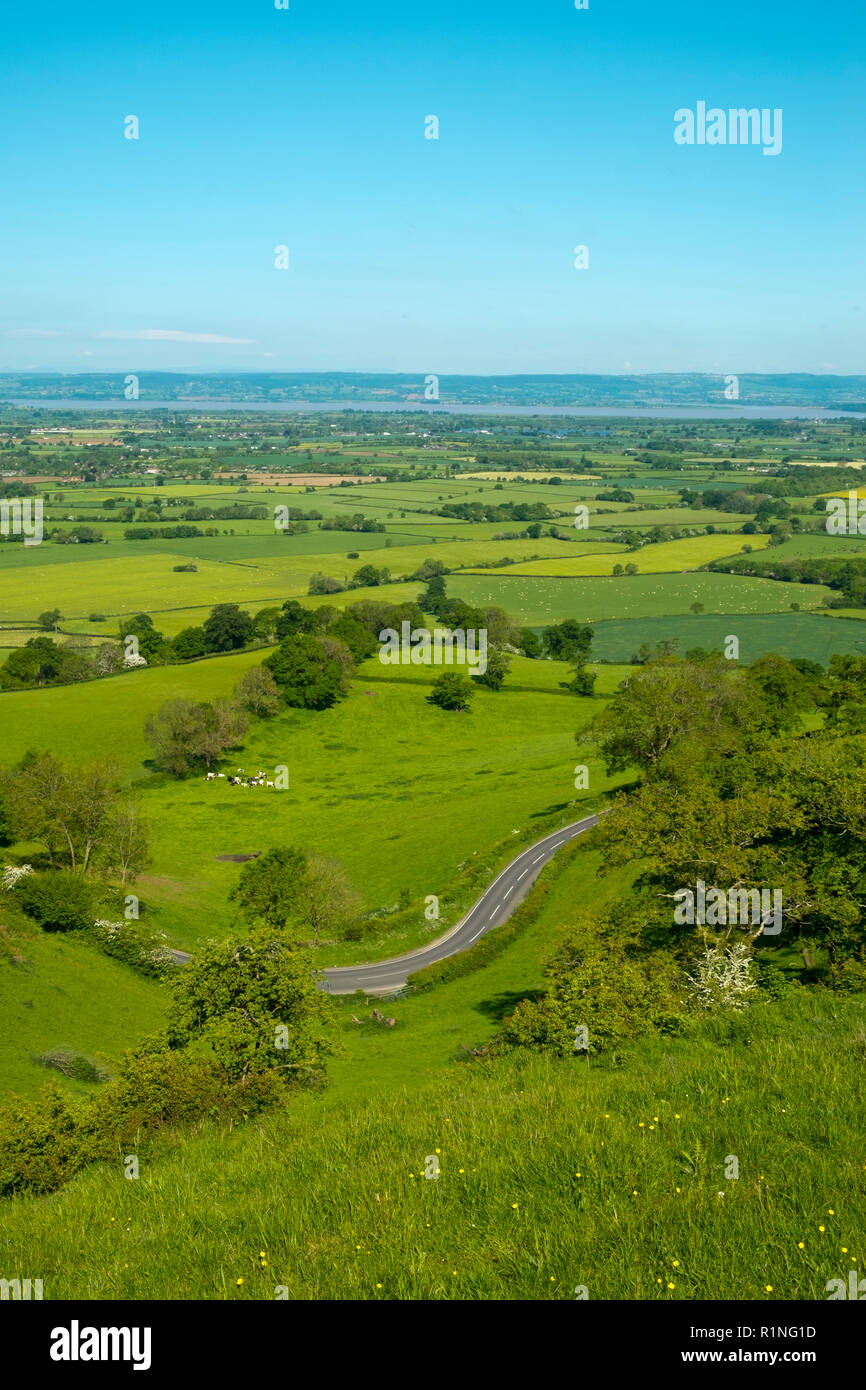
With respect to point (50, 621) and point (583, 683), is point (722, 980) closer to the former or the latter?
point (583, 683)

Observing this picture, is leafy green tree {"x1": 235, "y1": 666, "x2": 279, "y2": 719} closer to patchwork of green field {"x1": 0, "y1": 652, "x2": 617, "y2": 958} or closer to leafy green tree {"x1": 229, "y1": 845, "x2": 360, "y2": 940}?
patchwork of green field {"x1": 0, "y1": 652, "x2": 617, "y2": 958}

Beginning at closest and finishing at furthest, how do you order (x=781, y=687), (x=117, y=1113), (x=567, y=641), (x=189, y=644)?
(x=117, y=1113) < (x=781, y=687) < (x=189, y=644) < (x=567, y=641)

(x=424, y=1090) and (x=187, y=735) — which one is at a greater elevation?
(x=424, y=1090)

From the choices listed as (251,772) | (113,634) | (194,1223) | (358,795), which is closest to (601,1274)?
(194,1223)

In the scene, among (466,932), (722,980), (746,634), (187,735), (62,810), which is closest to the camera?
(722,980)

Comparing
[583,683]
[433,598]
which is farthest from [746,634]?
[433,598]

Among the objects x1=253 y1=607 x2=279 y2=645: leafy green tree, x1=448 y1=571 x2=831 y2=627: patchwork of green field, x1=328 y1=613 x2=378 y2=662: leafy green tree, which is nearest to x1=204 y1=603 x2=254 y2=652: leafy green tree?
x1=253 y1=607 x2=279 y2=645: leafy green tree

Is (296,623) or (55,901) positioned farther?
(296,623)
